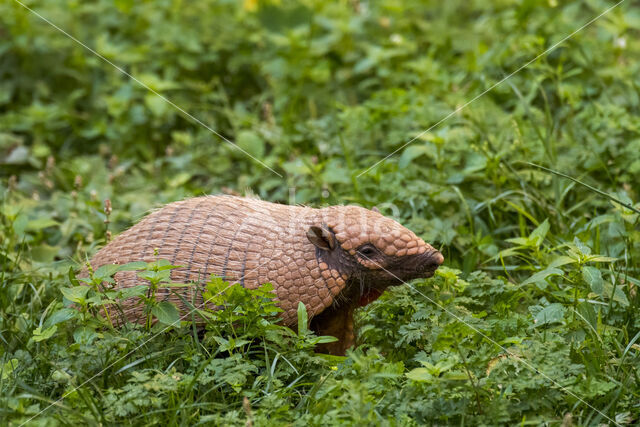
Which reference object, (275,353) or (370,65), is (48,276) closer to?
(275,353)

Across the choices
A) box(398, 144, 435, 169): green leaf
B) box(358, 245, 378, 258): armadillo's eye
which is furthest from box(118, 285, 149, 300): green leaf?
box(398, 144, 435, 169): green leaf

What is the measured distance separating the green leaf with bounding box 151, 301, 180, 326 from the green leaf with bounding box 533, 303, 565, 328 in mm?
1699

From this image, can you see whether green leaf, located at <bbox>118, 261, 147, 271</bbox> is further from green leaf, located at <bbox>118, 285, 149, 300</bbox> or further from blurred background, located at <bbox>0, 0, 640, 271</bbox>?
blurred background, located at <bbox>0, 0, 640, 271</bbox>

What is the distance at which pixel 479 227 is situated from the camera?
4.82 metres

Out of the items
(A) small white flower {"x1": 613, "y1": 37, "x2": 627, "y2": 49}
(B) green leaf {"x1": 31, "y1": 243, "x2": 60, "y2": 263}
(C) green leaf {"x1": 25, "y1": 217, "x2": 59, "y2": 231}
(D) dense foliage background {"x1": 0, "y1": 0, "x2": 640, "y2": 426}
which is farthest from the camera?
(A) small white flower {"x1": 613, "y1": 37, "x2": 627, "y2": 49}

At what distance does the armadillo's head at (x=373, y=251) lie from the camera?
361 cm

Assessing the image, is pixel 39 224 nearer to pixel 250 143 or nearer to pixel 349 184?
pixel 250 143

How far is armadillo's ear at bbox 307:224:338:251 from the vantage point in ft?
11.9

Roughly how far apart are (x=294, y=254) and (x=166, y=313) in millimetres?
668

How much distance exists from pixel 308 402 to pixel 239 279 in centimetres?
70

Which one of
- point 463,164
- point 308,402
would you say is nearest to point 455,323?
point 308,402

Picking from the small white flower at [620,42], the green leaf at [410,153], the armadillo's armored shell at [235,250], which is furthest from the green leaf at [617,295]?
the small white flower at [620,42]

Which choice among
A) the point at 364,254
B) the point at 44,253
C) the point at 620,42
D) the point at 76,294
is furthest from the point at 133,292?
the point at 620,42

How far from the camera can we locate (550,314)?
3.56m
